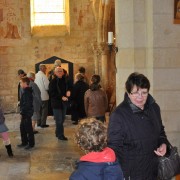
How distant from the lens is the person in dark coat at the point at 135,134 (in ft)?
9.36

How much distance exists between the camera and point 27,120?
6.93 metres

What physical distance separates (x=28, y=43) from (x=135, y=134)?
10.4 metres

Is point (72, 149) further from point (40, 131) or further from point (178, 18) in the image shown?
point (178, 18)

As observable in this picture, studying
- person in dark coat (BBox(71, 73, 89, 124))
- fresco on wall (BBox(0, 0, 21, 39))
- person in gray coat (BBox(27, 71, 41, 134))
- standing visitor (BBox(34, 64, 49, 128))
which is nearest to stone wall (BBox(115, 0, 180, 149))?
person in gray coat (BBox(27, 71, 41, 134))

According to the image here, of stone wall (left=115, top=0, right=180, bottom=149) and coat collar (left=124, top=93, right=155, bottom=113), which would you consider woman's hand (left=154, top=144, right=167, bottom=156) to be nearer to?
coat collar (left=124, top=93, right=155, bottom=113)

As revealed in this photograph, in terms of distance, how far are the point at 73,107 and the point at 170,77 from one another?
4552 mm

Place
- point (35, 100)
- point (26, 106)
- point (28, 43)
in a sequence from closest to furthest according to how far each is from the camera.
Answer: point (26, 106)
point (35, 100)
point (28, 43)

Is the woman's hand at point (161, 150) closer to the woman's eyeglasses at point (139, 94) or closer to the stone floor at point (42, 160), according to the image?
the woman's eyeglasses at point (139, 94)

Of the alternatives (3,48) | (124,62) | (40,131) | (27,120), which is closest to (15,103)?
(3,48)

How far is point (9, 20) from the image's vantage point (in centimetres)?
1270

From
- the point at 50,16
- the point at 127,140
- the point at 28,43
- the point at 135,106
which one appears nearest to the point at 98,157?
the point at 127,140

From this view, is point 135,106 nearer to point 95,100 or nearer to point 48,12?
point 95,100

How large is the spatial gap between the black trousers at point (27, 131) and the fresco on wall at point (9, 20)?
6.25 meters

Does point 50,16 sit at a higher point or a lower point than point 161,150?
higher
